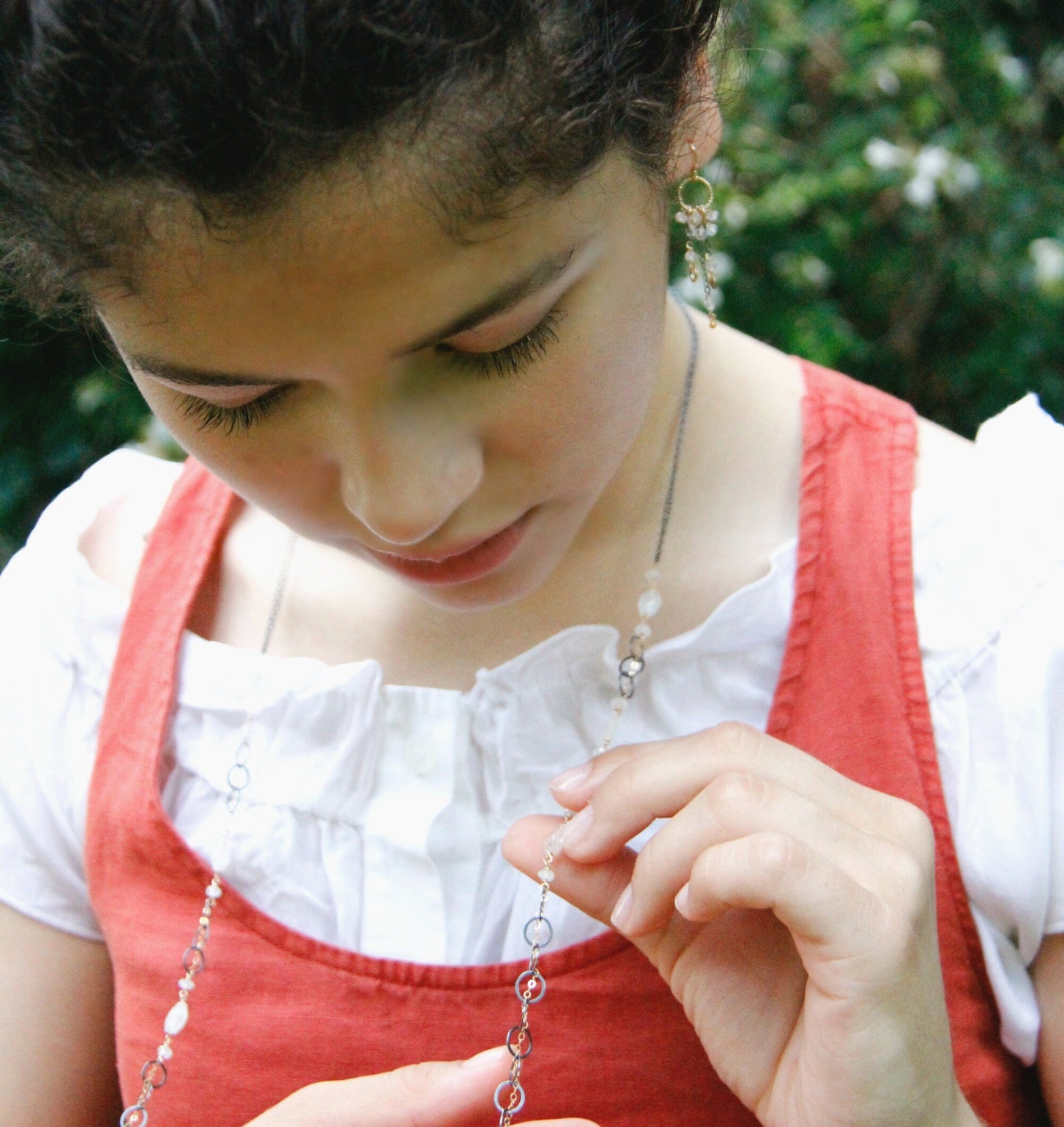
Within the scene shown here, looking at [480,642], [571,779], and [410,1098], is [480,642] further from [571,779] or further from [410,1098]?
[410,1098]

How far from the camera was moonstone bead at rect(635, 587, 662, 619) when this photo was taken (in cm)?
105

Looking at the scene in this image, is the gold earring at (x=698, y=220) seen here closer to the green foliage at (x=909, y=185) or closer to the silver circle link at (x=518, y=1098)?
the silver circle link at (x=518, y=1098)

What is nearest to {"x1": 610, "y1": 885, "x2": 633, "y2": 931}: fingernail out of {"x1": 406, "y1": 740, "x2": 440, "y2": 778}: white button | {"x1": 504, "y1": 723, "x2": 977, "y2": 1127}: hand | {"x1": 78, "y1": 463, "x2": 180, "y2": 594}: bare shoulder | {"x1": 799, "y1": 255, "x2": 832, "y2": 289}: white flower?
{"x1": 504, "y1": 723, "x2": 977, "y2": 1127}: hand

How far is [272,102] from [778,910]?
0.55 metres

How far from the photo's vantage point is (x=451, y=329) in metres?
0.71

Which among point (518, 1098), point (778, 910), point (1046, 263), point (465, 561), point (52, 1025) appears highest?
point (465, 561)

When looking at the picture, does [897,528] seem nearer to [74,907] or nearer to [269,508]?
[269,508]

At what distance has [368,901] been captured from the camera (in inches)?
40.4

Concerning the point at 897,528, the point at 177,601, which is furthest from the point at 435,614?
the point at 897,528

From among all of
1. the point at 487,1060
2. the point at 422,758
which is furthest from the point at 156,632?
the point at 487,1060

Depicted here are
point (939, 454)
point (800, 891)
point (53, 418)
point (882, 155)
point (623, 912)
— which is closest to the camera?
point (800, 891)

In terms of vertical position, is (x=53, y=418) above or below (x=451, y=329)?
below

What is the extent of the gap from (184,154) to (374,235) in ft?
0.35

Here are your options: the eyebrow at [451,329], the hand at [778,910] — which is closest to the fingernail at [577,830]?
the hand at [778,910]
